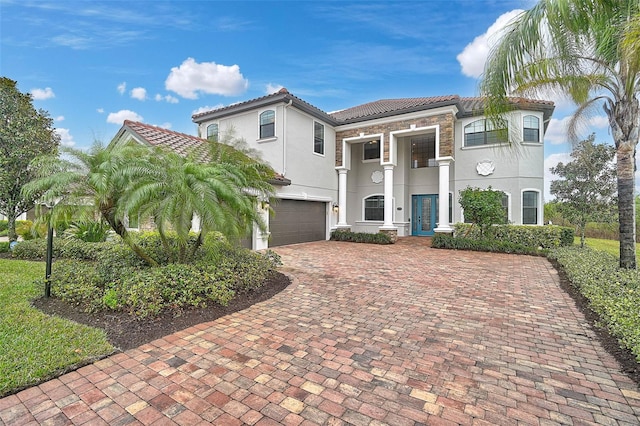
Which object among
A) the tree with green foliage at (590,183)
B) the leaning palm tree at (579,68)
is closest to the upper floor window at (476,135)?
the tree with green foliage at (590,183)

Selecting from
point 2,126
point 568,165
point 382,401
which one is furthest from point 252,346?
point 568,165

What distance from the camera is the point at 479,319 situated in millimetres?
4605

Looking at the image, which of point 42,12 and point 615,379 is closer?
point 615,379

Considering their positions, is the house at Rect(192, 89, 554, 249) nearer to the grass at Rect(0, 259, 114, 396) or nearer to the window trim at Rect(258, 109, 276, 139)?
the window trim at Rect(258, 109, 276, 139)

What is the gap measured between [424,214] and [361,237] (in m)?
4.91

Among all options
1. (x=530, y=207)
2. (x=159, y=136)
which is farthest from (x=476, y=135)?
(x=159, y=136)

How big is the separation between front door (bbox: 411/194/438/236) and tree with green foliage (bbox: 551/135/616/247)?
5.97 metres

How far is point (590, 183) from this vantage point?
1245cm

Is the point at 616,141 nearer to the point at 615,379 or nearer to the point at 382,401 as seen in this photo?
the point at 615,379

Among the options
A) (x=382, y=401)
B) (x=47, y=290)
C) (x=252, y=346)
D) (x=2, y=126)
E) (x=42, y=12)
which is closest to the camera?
(x=382, y=401)

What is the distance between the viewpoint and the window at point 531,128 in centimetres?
1433

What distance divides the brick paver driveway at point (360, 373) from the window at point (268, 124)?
996 centimetres

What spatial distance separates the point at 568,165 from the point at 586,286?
989 cm

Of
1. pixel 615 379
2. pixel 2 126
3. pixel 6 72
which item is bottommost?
pixel 615 379
